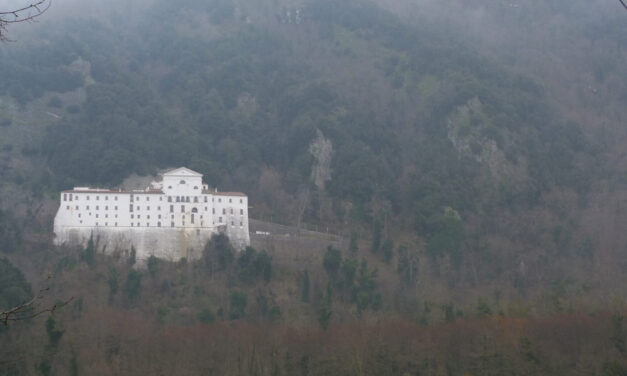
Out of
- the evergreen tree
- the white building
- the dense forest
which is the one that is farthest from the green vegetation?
the evergreen tree

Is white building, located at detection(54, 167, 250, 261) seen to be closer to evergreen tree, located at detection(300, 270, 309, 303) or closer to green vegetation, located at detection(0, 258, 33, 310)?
evergreen tree, located at detection(300, 270, 309, 303)

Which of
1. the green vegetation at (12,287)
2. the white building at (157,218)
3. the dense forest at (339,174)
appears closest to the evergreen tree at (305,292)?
the dense forest at (339,174)

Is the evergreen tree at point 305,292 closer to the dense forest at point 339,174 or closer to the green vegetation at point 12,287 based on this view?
the dense forest at point 339,174

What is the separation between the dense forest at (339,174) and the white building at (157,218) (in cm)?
128

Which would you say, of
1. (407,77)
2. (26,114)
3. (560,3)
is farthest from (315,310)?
(560,3)

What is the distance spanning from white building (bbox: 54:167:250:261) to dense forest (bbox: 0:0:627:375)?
128cm

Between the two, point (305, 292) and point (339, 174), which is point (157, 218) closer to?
point (305, 292)

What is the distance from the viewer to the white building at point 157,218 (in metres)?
61.0

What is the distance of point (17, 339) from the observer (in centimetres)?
4644

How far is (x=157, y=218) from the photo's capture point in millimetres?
62219

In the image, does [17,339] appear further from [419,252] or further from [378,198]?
[378,198]

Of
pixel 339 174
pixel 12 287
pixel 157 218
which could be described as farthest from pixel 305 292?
pixel 339 174

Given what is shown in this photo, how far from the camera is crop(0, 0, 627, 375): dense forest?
47906 mm

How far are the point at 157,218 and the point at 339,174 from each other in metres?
22.0
